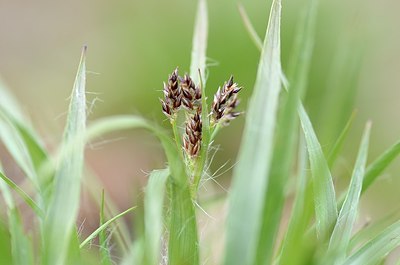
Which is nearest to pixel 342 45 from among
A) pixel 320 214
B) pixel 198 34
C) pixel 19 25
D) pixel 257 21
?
pixel 198 34

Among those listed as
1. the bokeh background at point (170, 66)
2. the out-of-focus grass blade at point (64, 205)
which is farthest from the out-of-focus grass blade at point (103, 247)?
the bokeh background at point (170, 66)

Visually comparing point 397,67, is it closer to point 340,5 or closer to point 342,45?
point 340,5

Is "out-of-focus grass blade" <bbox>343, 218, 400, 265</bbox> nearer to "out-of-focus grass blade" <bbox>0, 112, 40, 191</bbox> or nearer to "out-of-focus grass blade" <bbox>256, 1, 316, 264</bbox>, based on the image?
"out-of-focus grass blade" <bbox>256, 1, 316, 264</bbox>

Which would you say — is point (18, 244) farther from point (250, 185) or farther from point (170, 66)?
point (170, 66)

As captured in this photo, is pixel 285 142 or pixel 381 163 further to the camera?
pixel 381 163

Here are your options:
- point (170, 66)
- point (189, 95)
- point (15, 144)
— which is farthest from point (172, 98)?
point (170, 66)

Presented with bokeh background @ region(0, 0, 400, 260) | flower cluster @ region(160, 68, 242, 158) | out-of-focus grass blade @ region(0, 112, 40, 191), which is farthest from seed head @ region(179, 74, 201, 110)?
bokeh background @ region(0, 0, 400, 260)

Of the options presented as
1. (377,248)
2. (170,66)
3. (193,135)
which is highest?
(170,66)

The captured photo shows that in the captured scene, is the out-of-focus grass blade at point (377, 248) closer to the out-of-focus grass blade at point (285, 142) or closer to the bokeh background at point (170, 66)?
the out-of-focus grass blade at point (285, 142)
